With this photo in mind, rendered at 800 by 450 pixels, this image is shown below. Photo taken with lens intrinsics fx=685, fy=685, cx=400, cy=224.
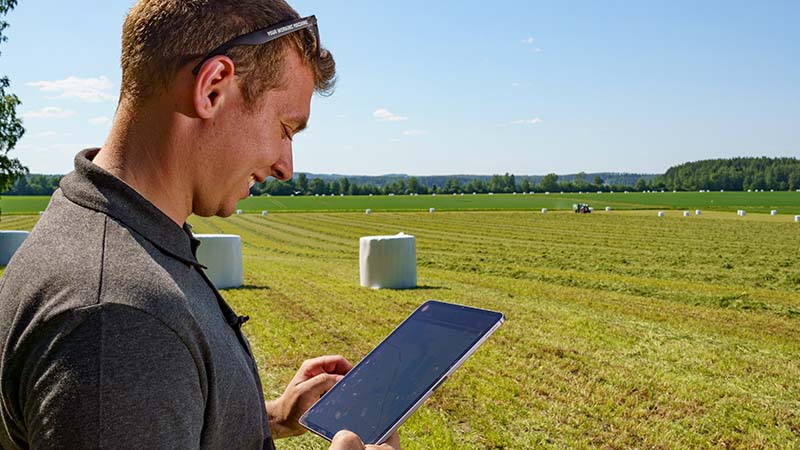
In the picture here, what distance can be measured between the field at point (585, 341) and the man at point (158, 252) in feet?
14.2

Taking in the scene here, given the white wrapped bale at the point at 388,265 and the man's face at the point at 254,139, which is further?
the white wrapped bale at the point at 388,265

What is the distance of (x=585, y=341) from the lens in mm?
8641

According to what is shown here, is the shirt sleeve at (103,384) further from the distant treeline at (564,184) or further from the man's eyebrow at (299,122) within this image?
the distant treeline at (564,184)

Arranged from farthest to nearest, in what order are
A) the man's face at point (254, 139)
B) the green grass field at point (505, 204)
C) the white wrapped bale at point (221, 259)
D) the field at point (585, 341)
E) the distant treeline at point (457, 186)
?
the distant treeline at point (457, 186) < the green grass field at point (505, 204) < the white wrapped bale at point (221, 259) < the field at point (585, 341) < the man's face at point (254, 139)

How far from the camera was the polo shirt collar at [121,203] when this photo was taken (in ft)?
3.76

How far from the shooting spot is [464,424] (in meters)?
5.76

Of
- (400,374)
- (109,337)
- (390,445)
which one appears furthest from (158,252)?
(400,374)

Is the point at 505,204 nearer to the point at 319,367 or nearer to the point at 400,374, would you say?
the point at 319,367

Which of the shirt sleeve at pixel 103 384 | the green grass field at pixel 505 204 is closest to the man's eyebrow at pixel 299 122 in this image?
the shirt sleeve at pixel 103 384

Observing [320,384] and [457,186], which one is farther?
[457,186]

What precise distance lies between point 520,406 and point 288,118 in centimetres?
527

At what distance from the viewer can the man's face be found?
1305mm

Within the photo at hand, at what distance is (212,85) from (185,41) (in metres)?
0.09

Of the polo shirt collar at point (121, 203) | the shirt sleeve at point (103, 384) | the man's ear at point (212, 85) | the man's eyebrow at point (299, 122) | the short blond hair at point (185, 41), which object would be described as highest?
the short blond hair at point (185, 41)
